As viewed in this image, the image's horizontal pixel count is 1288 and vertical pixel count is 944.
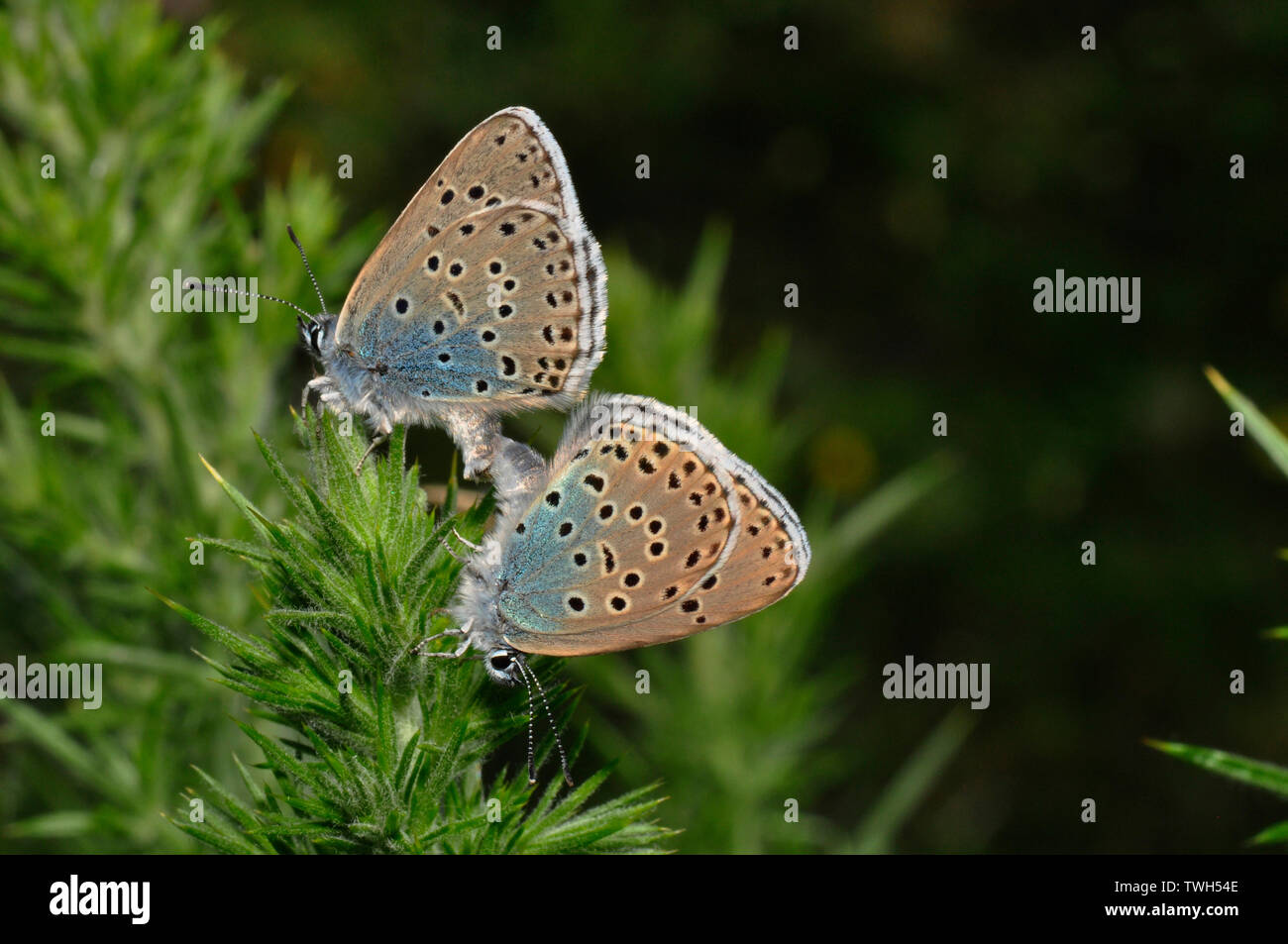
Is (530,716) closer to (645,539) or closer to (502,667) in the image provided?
(502,667)

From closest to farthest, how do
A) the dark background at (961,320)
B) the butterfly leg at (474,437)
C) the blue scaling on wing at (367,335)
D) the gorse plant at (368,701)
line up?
the gorse plant at (368,701) < the butterfly leg at (474,437) < the blue scaling on wing at (367,335) < the dark background at (961,320)

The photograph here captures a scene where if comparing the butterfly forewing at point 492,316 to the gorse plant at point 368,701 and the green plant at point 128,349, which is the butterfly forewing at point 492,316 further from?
the gorse plant at point 368,701

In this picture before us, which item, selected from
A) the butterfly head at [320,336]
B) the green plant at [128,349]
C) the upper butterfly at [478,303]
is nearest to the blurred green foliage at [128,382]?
the green plant at [128,349]

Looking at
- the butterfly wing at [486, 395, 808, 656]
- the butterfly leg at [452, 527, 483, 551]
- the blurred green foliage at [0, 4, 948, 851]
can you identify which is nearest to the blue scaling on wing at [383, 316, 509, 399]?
the blurred green foliage at [0, 4, 948, 851]

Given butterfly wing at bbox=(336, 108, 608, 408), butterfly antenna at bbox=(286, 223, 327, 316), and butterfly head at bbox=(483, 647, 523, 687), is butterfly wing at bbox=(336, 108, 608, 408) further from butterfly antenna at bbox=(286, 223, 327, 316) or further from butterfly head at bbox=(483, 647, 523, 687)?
butterfly head at bbox=(483, 647, 523, 687)

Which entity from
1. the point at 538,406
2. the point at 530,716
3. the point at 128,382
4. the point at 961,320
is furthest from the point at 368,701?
the point at 961,320

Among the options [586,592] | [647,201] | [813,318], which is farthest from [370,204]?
[586,592]
